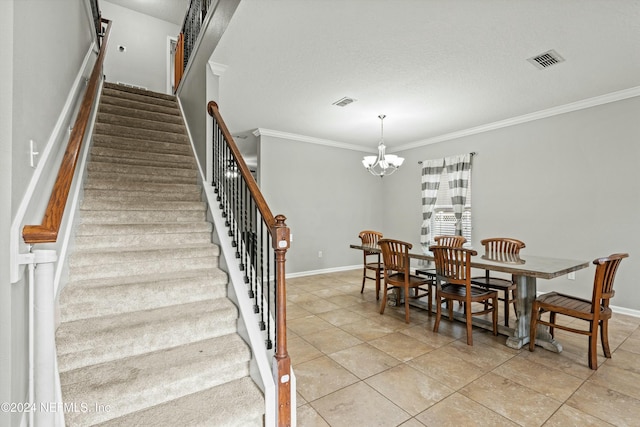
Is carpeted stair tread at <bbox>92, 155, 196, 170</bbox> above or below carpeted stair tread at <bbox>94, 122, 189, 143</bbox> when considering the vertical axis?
below

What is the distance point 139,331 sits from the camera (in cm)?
184

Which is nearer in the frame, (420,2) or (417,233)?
(420,2)

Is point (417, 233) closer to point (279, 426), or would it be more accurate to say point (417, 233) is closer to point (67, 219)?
point (279, 426)

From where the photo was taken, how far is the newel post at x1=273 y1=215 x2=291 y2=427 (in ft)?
5.61

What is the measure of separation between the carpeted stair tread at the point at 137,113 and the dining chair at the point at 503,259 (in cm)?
448

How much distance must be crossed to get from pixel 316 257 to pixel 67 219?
432 cm

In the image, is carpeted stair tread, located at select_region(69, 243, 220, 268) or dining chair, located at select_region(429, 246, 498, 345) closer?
carpeted stair tread, located at select_region(69, 243, 220, 268)

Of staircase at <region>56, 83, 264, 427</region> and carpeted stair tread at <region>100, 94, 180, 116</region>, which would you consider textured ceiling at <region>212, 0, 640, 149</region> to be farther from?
staircase at <region>56, 83, 264, 427</region>

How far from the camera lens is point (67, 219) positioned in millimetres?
2117

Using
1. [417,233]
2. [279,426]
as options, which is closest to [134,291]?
[279,426]

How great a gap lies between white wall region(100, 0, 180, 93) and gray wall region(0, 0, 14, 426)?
590 cm

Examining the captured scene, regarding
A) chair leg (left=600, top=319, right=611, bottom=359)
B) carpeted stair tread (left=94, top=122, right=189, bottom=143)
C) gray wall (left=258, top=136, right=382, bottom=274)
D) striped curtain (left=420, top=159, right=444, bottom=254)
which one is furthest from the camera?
striped curtain (left=420, top=159, right=444, bottom=254)

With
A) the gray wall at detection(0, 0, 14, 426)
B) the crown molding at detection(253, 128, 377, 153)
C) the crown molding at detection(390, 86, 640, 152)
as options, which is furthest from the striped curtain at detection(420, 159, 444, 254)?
the gray wall at detection(0, 0, 14, 426)

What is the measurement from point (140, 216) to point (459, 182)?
194 inches
